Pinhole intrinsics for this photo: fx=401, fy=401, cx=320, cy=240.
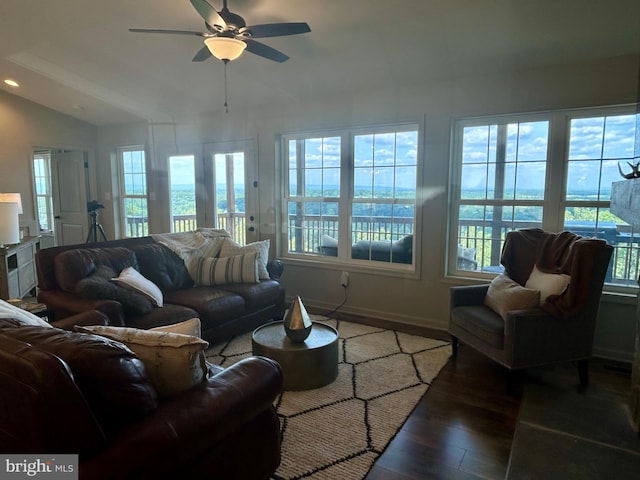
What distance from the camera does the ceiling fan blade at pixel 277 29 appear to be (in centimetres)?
238

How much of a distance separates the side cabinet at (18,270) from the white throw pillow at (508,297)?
13.8 feet

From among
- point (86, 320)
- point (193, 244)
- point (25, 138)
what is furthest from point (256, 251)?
point (25, 138)

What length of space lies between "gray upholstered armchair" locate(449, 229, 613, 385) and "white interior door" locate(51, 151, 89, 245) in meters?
6.07

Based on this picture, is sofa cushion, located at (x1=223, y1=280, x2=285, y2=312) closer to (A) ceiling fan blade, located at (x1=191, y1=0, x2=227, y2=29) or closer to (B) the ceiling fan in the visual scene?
(B) the ceiling fan

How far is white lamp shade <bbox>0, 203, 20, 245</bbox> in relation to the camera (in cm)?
303

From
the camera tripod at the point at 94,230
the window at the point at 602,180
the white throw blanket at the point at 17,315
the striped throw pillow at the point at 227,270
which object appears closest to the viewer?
the white throw blanket at the point at 17,315

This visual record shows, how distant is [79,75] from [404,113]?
3.74 metres

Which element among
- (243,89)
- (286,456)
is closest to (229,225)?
(243,89)

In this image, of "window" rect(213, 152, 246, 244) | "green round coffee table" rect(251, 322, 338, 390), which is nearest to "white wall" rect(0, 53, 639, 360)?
"window" rect(213, 152, 246, 244)

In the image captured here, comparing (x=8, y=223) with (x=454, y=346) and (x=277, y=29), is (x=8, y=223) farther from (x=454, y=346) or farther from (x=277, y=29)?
(x=454, y=346)

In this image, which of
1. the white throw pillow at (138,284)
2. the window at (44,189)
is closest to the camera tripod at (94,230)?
the window at (44,189)

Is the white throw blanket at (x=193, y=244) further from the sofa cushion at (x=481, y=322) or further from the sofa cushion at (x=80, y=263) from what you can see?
the sofa cushion at (x=481, y=322)

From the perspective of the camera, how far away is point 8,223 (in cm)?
305

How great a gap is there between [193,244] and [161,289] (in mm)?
602
